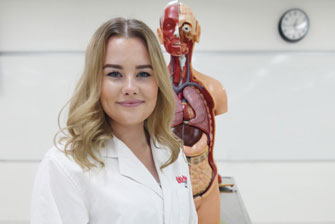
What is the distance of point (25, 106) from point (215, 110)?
89.3 inches

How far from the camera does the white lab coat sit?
642mm

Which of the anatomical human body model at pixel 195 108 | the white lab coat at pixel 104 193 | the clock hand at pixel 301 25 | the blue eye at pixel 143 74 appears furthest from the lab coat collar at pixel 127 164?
the clock hand at pixel 301 25

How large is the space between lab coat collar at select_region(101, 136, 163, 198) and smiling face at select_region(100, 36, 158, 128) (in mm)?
102

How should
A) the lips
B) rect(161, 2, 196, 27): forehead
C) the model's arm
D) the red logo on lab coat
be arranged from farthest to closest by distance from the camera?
1. rect(161, 2, 196, 27): forehead
2. the red logo on lab coat
3. the lips
4. the model's arm

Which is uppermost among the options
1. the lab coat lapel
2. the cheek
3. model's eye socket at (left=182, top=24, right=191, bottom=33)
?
model's eye socket at (left=182, top=24, right=191, bottom=33)

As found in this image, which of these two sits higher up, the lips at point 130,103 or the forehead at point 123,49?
the forehead at point 123,49

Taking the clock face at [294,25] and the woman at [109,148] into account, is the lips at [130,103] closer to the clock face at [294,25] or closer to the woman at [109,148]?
the woman at [109,148]

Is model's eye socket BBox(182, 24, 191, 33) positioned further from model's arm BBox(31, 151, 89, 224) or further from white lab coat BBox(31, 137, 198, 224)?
model's arm BBox(31, 151, 89, 224)

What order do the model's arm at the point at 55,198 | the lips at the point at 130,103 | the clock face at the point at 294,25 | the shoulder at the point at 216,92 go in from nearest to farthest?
the model's arm at the point at 55,198
the lips at the point at 130,103
the shoulder at the point at 216,92
the clock face at the point at 294,25

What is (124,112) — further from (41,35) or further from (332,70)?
(332,70)

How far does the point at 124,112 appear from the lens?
0.76 metres

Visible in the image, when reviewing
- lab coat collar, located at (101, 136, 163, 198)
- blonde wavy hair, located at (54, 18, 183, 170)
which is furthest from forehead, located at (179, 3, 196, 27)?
lab coat collar, located at (101, 136, 163, 198)

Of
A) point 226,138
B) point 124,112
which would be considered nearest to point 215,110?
point 124,112

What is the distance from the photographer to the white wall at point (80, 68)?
2.46 metres
